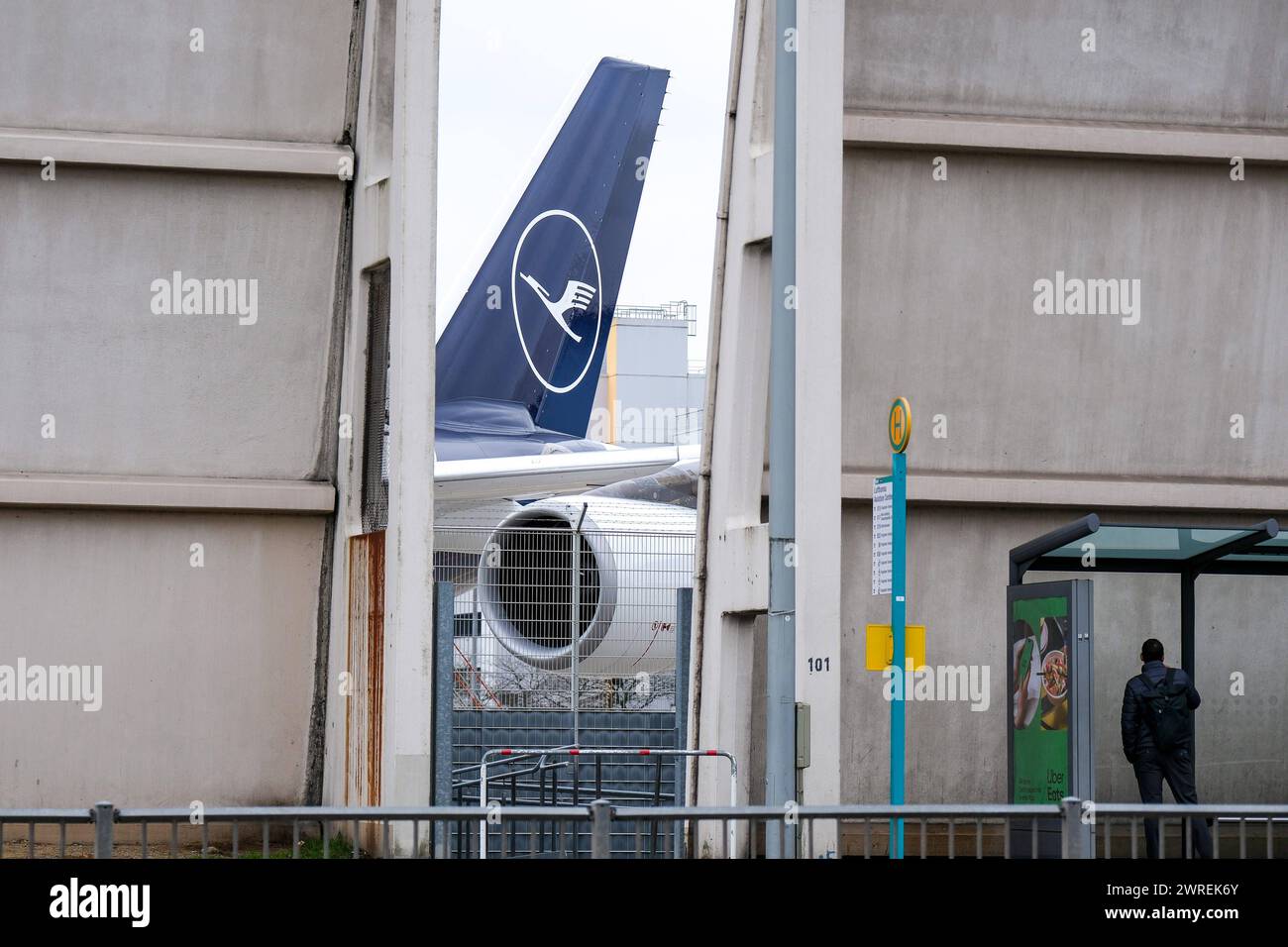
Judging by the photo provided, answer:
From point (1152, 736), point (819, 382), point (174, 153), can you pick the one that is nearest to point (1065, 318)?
point (819, 382)

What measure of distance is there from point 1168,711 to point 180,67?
905 cm

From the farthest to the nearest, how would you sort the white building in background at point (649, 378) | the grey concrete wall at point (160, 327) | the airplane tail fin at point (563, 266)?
the white building in background at point (649, 378) → the airplane tail fin at point (563, 266) → the grey concrete wall at point (160, 327)

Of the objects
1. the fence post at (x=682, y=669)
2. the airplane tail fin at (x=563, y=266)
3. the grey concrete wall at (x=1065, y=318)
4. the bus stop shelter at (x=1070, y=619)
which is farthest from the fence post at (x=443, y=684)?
the airplane tail fin at (x=563, y=266)

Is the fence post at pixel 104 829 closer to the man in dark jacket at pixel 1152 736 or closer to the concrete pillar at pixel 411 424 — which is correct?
the concrete pillar at pixel 411 424

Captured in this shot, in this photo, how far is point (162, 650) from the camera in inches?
546

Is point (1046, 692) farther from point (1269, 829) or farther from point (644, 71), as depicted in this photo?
point (644, 71)

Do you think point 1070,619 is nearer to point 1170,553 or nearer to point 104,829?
point 1170,553

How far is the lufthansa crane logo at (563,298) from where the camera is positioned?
2794cm

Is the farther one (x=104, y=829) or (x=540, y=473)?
(x=540, y=473)

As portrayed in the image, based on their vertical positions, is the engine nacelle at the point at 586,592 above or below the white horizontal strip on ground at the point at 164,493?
below

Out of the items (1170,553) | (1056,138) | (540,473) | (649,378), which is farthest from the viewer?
(649,378)

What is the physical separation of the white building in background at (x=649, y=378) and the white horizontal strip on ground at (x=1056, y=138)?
225ft

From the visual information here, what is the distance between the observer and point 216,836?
1354 cm
